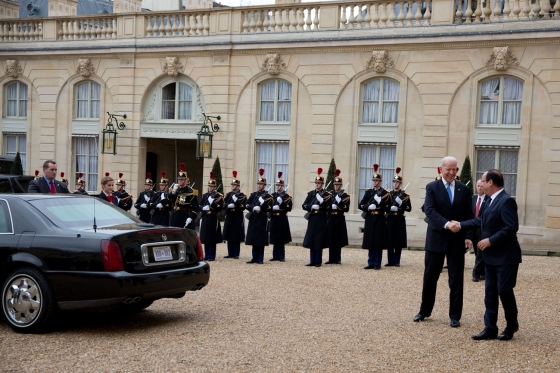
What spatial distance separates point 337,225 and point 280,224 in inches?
48.6

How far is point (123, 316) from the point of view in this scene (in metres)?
9.38

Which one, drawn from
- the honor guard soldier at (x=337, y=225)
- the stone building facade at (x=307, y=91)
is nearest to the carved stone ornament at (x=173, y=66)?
the stone building facade at (x=307, y=91)

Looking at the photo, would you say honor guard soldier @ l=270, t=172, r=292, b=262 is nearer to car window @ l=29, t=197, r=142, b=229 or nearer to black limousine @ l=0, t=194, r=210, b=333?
car window @ l=29, t=197, r=142, b=229

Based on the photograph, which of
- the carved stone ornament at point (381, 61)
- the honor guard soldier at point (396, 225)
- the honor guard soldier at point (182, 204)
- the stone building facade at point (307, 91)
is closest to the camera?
the honor guard soldier at point (396, 225)

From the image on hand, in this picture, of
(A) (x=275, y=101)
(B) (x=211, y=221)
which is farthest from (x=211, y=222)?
(A) (x=275, y=101)

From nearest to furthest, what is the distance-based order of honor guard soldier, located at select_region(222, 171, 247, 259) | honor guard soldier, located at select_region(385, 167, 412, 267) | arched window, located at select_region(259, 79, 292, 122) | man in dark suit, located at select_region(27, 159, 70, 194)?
man in dark suit, located at select_region(27, 159, 70, 194), honor guard soldier, located at select_region(385, 167, 412, 267), honor guard soldier, located at select_region(222, 171, 247, 259), arched window, located at select_region(259, 79, 292, 122)

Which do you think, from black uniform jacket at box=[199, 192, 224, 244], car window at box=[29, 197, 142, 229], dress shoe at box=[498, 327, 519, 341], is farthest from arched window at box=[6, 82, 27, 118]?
dress shoe at box=[498, 327, 519, 341]

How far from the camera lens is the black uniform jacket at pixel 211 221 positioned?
53.1 ft

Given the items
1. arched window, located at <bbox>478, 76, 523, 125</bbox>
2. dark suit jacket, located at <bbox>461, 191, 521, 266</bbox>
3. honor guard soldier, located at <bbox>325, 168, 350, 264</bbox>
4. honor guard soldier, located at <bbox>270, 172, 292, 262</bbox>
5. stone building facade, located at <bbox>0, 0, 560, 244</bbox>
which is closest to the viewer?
dark suit jacket, located at <bbox>461, 191, 521, 266</bbox>

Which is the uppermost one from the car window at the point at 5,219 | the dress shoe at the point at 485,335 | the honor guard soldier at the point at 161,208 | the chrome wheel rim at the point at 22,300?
the car window at the point at 5,219

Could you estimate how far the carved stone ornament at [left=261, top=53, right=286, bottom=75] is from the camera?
23325 mm

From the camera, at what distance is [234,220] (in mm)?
16469

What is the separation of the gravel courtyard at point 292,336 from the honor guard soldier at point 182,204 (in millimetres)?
3835

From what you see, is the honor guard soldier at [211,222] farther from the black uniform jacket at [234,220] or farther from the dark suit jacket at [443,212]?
the dark suit jacket at [443,212]
